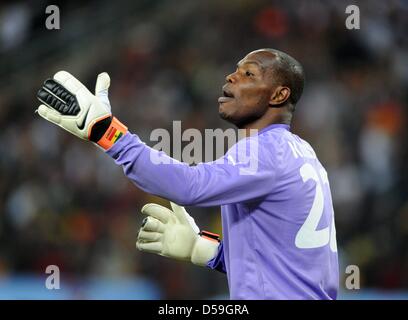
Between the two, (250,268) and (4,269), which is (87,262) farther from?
(250,268)

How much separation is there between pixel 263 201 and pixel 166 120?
6238 millimetres

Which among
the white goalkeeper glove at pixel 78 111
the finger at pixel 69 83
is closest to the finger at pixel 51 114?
the white goalkeeper glove at pixel 78 111

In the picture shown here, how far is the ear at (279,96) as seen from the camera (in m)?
4.30

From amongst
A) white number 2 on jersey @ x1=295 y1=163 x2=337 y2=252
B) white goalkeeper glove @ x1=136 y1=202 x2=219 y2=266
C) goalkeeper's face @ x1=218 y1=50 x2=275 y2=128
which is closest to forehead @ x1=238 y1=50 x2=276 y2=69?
goalkeeper's face @ x1=218 y1=50 x2=275 y2=128

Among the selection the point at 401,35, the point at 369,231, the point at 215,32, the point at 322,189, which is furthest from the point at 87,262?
the point at 322,189

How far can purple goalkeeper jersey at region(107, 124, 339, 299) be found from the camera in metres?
3.89

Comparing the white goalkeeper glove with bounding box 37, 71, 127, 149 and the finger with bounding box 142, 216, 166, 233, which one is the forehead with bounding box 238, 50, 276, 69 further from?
the finger with bounding box 142, 216, 166, 233

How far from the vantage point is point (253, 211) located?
4.08 m

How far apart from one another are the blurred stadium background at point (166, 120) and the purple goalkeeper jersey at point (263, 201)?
13.0 ft

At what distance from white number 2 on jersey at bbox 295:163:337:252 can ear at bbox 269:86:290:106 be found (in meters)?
0.34

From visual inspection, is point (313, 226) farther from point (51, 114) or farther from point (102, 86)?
point (51, 114)

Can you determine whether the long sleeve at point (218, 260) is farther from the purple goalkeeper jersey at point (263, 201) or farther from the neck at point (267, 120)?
the neck at point (267, 120)

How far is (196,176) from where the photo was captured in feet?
12.8
